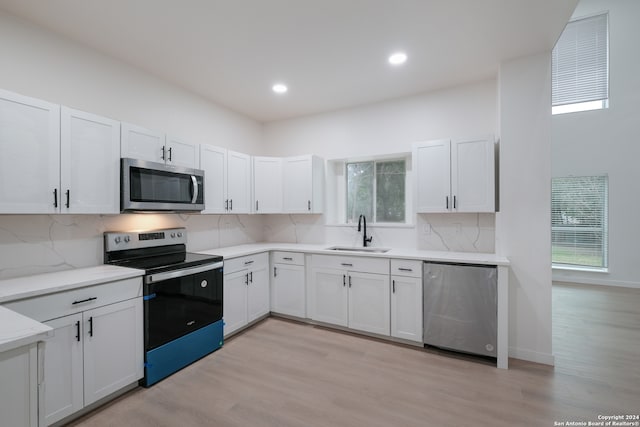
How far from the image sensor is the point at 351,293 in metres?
3.20

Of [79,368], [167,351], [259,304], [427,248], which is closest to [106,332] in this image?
[79,368]

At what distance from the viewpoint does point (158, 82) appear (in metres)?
3.03

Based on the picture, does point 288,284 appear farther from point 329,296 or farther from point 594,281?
point 594,281

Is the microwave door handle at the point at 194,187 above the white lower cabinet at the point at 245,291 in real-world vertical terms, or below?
above

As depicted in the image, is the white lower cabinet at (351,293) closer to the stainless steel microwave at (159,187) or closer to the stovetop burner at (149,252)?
the stovetop burner at (149,252)

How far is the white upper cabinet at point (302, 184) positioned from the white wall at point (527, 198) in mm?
2125

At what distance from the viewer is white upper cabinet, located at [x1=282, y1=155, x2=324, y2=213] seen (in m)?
3.81

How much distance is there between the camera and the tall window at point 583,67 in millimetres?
5234

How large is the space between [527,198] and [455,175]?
25.9 inches

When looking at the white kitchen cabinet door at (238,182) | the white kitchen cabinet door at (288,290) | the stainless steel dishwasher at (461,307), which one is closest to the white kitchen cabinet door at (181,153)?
the white kitchen cabinet door at (238,182)

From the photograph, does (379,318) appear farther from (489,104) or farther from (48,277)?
(48,277)

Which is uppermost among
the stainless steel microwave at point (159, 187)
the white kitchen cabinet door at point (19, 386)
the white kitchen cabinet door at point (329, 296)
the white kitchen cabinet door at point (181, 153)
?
the white kitchen cabinet door at point (181, 153)

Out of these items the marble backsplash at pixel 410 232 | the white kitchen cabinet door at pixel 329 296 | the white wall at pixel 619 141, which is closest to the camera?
the marble backsplash at pixel 410 232

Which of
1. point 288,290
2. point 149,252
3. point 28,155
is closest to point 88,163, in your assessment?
point 28,155
